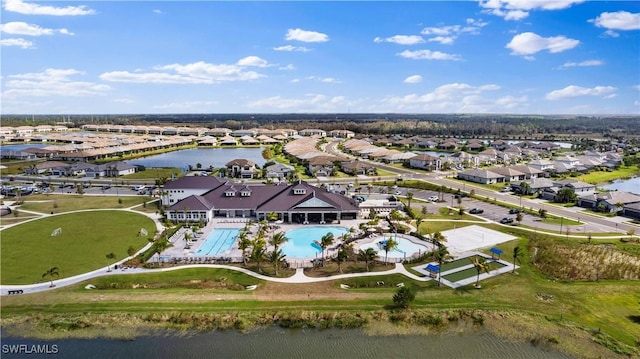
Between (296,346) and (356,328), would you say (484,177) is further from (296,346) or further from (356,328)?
(296,346)

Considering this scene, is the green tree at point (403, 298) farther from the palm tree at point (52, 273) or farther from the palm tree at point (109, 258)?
the palm tree at point (52, 273)

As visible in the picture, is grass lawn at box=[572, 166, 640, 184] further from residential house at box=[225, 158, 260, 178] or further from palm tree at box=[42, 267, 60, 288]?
palm tree at box=[42, 267, 60, 288]

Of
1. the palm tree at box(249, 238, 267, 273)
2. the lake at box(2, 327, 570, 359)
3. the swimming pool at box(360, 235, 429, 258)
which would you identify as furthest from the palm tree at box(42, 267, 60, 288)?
the swimming pool at box(360, 235, 429, 258)

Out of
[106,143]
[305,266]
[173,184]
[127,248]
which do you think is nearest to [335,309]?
[305,266]

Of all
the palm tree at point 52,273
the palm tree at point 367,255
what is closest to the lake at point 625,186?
the palm tree at point 367,255

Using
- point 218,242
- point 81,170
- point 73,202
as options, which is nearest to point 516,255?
point 218,242

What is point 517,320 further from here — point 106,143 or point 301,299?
point 106,143

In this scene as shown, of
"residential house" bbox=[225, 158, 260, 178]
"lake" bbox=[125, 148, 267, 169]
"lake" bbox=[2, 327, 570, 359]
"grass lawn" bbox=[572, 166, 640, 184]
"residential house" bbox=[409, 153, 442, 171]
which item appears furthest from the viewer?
"lake" bbox=[125, 148, 267, 169]

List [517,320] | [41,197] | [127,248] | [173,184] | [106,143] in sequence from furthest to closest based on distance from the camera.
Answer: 1. [106,143]
2. [41,197]
3. [173,184]
4. [127,248]
5. [517,320]
